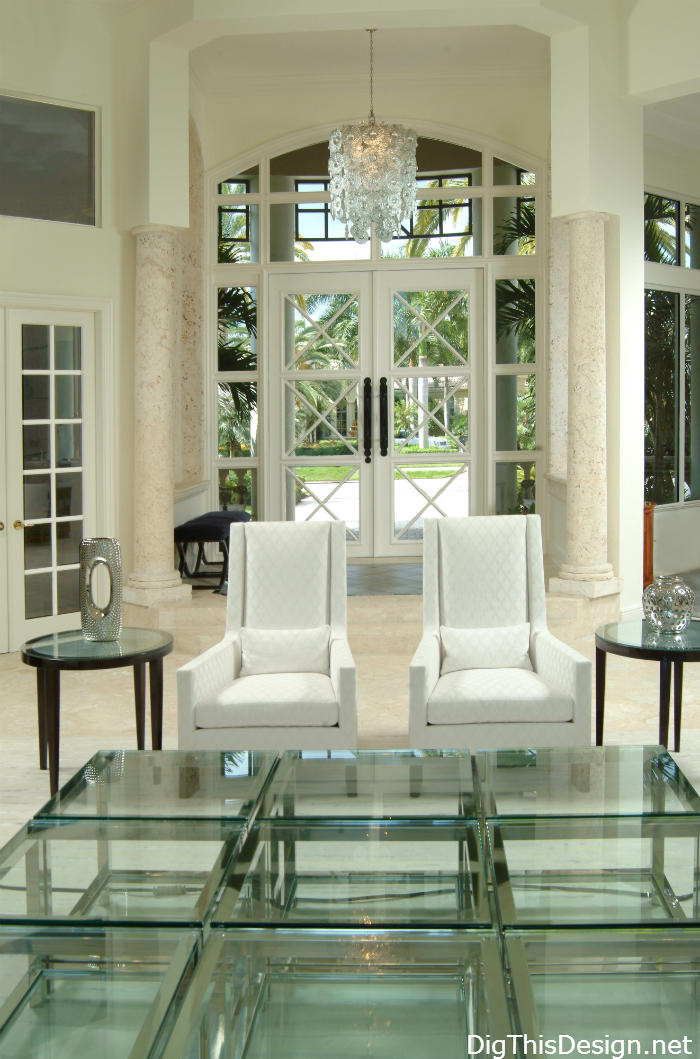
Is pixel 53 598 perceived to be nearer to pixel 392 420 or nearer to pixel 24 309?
pixel 24 309

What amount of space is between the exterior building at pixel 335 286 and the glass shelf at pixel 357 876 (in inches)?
155

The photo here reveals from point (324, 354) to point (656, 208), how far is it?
9.82 ft

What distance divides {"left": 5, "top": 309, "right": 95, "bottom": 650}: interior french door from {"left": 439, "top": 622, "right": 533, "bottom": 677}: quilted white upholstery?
9.94 ft

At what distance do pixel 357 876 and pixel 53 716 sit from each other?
1953mm

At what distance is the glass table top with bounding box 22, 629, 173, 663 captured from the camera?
3.77 m

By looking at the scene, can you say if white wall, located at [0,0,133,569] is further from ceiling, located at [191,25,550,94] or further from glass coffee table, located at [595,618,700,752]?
glass coffee table, located at [595,618,700,752]

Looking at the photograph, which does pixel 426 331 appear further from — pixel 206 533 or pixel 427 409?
pixel 206 533

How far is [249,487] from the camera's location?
8.23 meters

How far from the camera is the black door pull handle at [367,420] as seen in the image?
26.6 feet

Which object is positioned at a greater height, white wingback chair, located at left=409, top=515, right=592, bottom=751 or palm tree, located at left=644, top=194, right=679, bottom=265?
palm tree, located at left=644, top=194, right=679, bottom=265

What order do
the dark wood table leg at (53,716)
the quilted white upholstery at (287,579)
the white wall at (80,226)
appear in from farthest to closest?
the white wall at (80,226)
the quilted white upholstery at (287,579)
the dark wood table leg at (53,716)

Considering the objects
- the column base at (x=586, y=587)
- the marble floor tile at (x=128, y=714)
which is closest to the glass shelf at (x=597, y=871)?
the marble floor tile at (x=128, y=714)

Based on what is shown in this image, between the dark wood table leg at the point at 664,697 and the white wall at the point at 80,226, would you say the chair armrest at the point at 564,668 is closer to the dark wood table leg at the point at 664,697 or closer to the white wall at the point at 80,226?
the dark wood table leg at the point at 664,697

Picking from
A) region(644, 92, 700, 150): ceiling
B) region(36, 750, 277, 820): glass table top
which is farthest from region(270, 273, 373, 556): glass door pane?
region(36, 750, 277, 820): glass table top
